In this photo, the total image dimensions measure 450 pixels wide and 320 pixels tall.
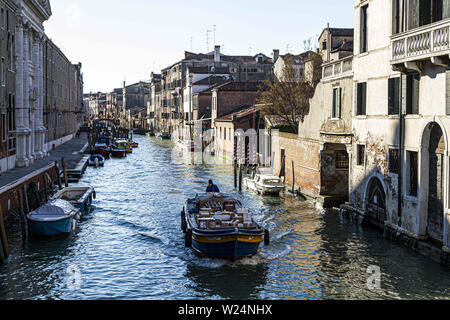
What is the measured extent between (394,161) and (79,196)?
52.6 ft

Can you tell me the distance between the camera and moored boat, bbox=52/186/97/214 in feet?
82.9

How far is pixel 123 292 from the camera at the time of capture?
14625mm

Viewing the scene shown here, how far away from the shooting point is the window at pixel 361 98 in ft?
71.3

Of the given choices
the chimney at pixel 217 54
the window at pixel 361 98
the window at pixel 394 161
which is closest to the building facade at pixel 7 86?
the window at pixel 361 98

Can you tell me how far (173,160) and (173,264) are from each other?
36.5 metres

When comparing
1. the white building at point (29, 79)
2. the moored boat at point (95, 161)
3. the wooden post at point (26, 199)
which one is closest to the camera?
the wooden post at point (26, 199)

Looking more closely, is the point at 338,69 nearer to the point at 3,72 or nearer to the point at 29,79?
the point at 3,72

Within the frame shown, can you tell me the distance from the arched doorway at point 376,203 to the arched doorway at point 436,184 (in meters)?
3.36

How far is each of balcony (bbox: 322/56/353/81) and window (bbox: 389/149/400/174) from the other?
17.1ft

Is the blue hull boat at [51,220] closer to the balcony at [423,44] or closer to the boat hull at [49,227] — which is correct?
the boat hull at [49,227]

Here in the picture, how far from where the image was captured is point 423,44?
1596cm

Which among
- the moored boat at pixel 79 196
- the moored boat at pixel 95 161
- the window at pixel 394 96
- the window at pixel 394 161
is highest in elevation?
the window at pixel 394 96

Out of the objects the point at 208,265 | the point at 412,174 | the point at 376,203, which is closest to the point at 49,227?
the point at 208,265
